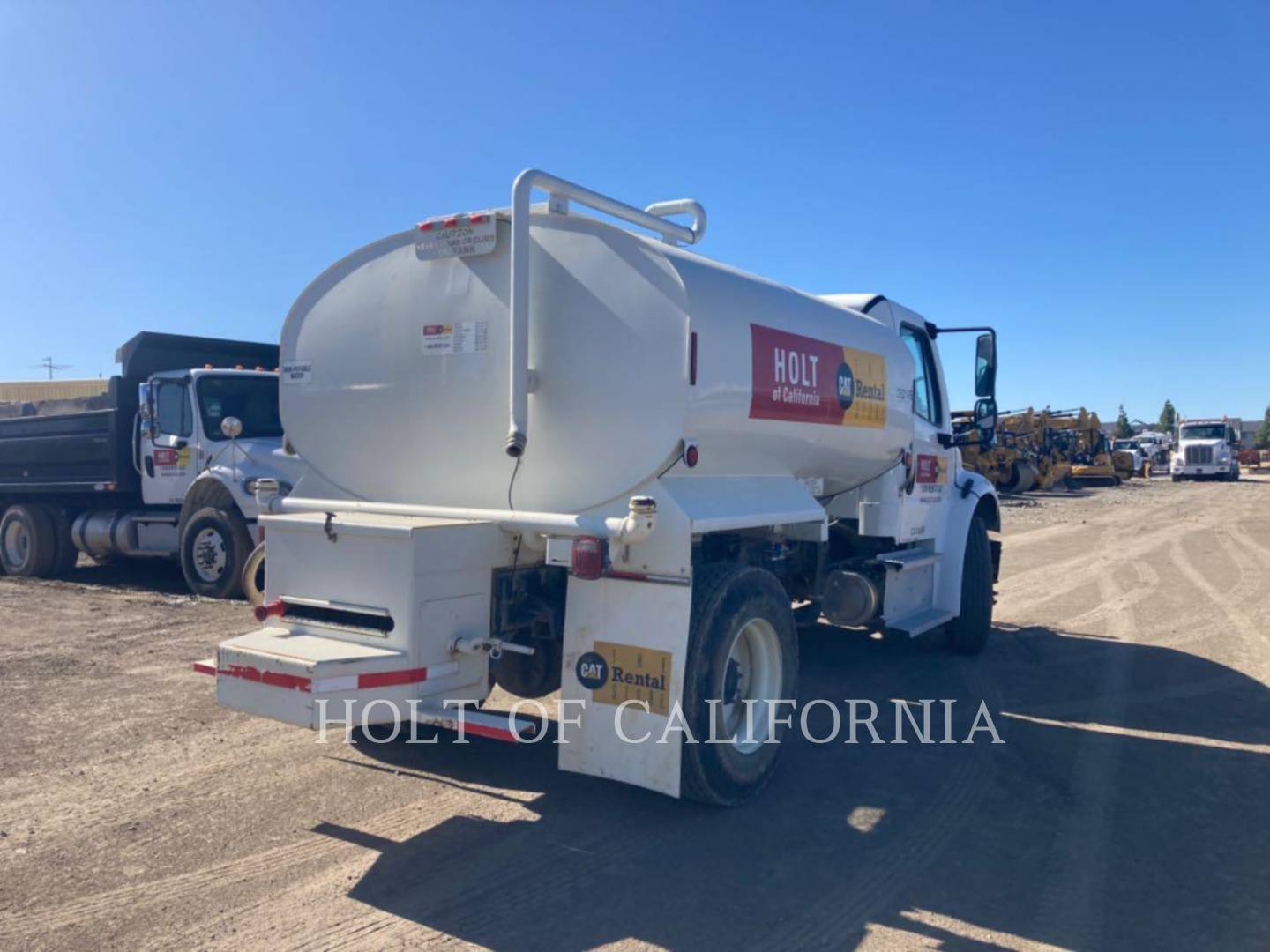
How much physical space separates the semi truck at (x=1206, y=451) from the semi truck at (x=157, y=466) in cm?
4572

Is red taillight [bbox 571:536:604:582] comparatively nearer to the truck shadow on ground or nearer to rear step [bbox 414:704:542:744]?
rear step [bbox 414:704:542:744]

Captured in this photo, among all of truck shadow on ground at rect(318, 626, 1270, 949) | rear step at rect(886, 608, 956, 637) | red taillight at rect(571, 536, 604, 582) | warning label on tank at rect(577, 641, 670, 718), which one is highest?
red taillight at rect(571, 536, 604, 582)

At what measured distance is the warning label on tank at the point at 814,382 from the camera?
527cm

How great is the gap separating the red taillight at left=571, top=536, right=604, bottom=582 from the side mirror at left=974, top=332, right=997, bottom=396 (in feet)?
16.2

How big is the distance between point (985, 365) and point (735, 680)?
14.3 feet

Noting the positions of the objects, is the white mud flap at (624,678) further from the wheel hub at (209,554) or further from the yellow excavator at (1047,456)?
the yellow excavator at (1047,456)

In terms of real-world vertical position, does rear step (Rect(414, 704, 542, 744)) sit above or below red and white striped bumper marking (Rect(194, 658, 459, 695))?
below

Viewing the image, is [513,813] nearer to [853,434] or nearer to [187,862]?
[187,862]

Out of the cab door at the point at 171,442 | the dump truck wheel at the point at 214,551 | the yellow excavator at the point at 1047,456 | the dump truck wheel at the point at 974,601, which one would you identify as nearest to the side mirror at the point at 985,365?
the dump truck wheel at the point at 974,601

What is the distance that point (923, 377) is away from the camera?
26.3 feet

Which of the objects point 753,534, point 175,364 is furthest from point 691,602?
point 175,364

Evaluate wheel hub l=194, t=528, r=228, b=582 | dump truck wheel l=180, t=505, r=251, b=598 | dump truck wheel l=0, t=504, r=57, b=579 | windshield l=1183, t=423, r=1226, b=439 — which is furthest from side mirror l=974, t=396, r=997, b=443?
windshield l=1183, t=423, r=1226, b=439

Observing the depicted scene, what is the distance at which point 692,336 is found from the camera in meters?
4.64

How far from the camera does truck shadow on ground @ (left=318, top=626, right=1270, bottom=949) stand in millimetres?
3744
